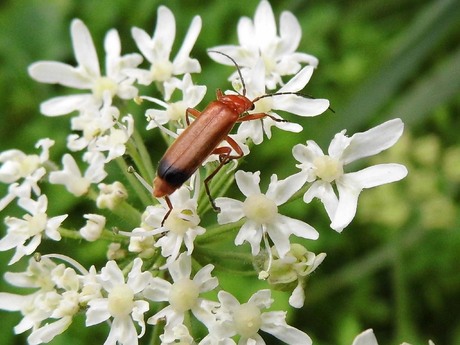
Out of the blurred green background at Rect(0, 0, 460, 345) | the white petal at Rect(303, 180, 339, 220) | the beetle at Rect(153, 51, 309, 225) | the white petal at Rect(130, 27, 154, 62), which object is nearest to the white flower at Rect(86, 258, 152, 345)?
the beetle at Rect(153, 51, 309, 225)

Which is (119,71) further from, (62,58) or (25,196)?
(62,58)

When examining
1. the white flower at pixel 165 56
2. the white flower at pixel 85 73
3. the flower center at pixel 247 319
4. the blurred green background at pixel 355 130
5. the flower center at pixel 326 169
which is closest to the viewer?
the flower center at pixel 247 319

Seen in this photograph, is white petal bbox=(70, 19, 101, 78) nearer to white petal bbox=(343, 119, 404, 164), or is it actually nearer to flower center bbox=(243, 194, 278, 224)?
flower center bbox=(243, 194, 278, 224)

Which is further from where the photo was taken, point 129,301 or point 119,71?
point 119,71

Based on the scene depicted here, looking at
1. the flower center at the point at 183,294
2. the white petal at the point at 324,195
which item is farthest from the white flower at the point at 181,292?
the white petal at the point at 324,195

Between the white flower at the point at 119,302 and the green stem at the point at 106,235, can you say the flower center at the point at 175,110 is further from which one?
the white flower at the point at 119,302

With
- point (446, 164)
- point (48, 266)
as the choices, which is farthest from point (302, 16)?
point (48, 266)

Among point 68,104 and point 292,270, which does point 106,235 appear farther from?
point 68,104

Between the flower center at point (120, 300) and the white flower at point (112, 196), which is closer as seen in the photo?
the flower center at point (120, 300)
